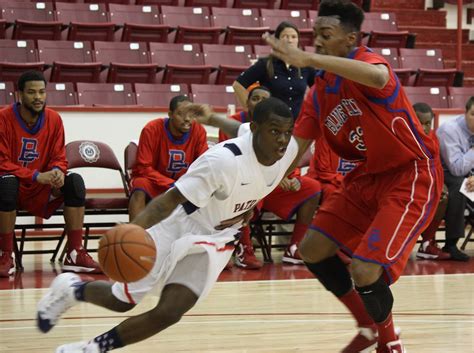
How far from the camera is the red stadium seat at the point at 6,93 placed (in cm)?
1011

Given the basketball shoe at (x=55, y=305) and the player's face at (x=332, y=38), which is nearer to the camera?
the player's face at (x=332, y=38)

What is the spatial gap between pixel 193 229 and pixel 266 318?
1.76 m

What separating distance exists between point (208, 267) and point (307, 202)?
13.5 ft

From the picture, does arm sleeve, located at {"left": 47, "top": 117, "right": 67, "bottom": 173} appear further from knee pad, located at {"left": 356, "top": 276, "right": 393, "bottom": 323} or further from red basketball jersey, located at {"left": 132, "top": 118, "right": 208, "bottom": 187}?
knee pad, located at {"left": 356, "top": 276, "right": 393, "bottom": 323}

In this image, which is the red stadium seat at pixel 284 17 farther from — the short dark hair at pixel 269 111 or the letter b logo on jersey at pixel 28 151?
the short dark hair at pixel 269 111

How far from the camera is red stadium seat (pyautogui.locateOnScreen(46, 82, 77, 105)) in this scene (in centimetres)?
1045

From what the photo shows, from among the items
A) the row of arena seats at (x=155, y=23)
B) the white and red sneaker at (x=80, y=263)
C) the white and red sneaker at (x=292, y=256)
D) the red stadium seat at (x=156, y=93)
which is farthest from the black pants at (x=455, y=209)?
the row of arena seats at (x=155, y=23)

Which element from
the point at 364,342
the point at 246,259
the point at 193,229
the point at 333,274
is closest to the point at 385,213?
the point at 333,274

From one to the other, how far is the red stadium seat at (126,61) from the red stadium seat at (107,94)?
1.55 ft

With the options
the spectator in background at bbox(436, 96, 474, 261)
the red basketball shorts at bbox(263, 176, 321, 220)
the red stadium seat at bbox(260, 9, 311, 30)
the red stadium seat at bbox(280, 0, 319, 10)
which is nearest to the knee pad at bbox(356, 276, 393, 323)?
the red basketball shorts at bbox(263, 176, 321, 220)

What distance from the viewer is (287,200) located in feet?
26.8

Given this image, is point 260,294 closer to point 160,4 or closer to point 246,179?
point 246,179

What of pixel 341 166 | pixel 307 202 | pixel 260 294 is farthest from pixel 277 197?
pixel 260 294

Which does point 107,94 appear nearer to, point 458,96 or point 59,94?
point 59,94
